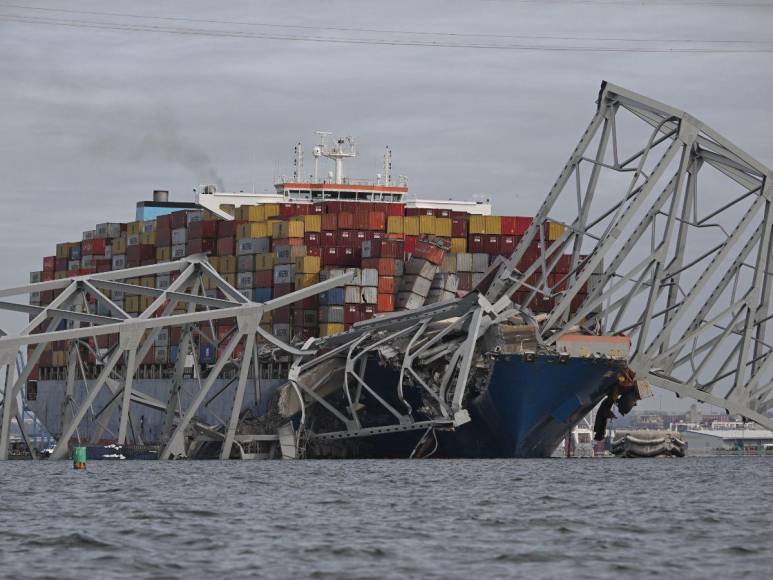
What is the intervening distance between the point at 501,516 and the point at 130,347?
108 ft

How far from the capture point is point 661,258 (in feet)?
245

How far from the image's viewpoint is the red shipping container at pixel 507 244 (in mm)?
100750

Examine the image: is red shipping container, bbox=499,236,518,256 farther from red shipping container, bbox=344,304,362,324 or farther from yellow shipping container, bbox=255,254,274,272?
yellow shipping container, bbox=255,254,274,272

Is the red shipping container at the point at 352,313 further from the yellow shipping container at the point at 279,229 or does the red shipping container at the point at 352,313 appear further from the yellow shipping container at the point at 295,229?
the yellow shipping container at the point at 279,229

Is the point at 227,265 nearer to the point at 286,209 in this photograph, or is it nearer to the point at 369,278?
the point at 286,209

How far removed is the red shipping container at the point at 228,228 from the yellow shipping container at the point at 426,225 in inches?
494

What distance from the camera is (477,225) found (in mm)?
102938

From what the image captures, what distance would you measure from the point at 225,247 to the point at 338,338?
25.8 m

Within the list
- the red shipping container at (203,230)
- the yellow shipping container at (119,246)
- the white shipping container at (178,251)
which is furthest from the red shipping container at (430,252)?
the yellow shipping container at (119,246)

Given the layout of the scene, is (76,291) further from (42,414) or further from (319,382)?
(42,414)

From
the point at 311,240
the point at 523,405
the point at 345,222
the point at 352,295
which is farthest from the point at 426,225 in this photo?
the point at 523,405

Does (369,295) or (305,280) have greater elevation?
(305,280)

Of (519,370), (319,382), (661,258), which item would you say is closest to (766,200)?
(661,258)

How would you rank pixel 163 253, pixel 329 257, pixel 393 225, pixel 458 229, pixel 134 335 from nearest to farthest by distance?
1. pixel 134 335
2. pixel 329 257
3. pixel 458 229
4. pixel 393 225
5. pixel 163 253
